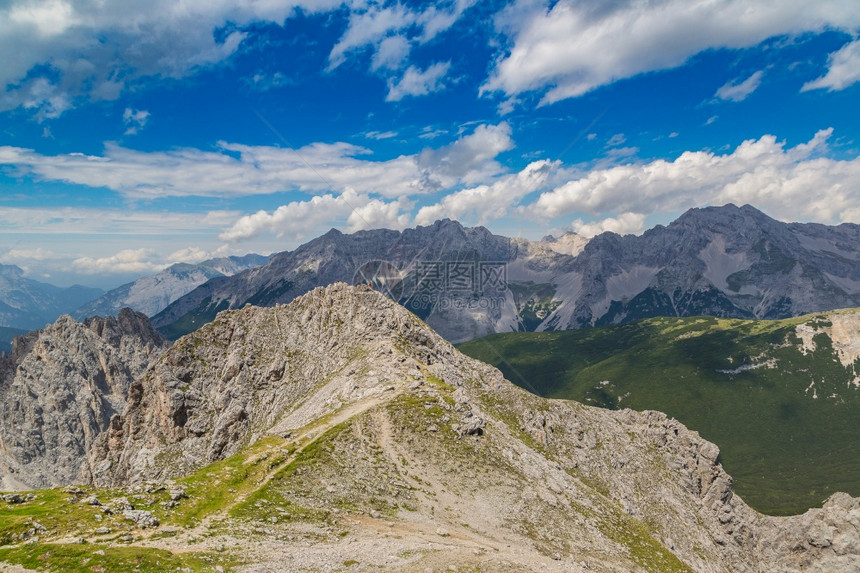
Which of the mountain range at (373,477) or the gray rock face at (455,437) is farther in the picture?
the gray rock face at (455,437)

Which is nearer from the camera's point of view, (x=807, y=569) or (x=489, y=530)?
(x=489, y=530)

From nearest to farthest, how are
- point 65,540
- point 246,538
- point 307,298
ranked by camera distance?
point 65,540, point 246,538, point 307,298

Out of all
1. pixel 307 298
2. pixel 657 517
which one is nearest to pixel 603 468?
pixel 657 517

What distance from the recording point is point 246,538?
48562 millimetres

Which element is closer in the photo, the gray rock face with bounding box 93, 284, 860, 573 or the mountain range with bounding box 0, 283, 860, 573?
the mountain range with bounding box 0, 283, 860, 573

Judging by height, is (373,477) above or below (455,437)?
below

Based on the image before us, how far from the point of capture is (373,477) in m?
69.5

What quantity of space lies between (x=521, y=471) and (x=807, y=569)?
101094 mm

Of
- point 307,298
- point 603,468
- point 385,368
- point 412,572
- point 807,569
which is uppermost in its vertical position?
point 307,298

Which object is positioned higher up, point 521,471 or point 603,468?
point 521,471

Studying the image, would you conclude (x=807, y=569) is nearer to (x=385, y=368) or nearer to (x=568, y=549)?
(x=568, y=549)

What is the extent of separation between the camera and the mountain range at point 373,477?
158 ft

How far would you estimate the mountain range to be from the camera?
48.2 metres

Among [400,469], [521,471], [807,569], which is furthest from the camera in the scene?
[807,569]
